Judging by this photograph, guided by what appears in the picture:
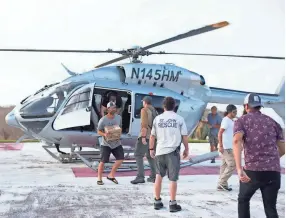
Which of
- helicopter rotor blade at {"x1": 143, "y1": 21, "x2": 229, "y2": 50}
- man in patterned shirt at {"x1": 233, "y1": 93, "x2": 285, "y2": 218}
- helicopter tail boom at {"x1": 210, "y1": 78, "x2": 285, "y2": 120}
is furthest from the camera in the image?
helicopter tail boom at {"x1": 210, "y1": 78, "x2": 285, "y2": 120}

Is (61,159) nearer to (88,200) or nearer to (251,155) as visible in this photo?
(88,200)

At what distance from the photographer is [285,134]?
376cm

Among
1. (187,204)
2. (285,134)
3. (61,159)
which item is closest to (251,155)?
(285,134)

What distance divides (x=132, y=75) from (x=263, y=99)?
160 inches

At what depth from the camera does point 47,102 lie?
8.23 metres

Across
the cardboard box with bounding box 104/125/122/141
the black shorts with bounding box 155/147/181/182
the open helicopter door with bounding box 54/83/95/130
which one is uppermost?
the open helicopter door with bounding box 54/83/95/130

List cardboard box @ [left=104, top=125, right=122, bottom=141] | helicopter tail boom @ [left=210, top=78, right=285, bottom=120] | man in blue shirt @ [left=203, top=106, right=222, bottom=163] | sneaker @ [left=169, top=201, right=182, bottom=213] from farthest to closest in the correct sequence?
helicopter tail boom @ [left=210, top=78, right=285, bottom=120], man in blue shirt @ [left=203, top=106, right=222, bottom=163], cardboard box @ [left=104, top=125, right=122, bottom=141], sneaker @ [left=169, top=201, right=182, bottom=213]

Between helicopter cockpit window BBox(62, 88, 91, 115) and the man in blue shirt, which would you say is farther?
the man in blue shirt

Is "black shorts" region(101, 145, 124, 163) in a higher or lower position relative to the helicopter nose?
lower

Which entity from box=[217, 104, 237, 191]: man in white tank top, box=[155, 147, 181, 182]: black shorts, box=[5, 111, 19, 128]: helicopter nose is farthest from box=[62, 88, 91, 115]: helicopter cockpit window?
box=[155, 147, 181, 182]: black shorts

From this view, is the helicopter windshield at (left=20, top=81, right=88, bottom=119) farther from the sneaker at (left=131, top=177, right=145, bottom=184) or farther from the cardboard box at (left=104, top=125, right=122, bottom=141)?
the sneaker at (left=131, top=177, right=145, bottom=184)

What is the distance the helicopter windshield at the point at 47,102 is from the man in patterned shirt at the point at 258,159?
5.34 metres

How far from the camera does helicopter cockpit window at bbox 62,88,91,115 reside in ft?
26.8

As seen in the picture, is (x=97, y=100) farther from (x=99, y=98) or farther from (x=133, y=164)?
(x=133, y=164)
